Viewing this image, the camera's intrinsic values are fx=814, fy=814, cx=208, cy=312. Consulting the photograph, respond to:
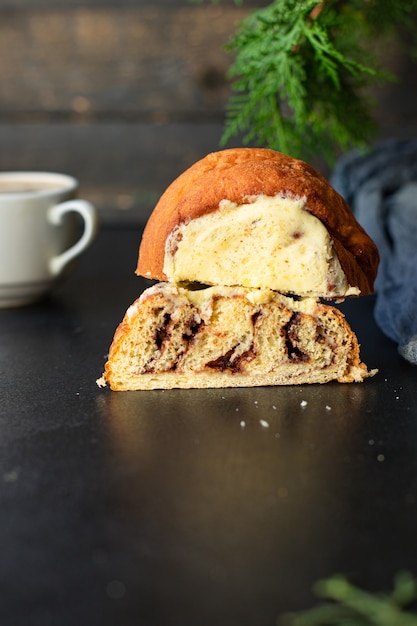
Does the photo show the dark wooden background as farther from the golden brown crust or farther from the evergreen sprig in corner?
the golden brown crust

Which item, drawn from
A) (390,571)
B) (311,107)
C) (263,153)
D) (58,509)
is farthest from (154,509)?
(311,107)

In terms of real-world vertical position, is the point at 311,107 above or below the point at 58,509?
above

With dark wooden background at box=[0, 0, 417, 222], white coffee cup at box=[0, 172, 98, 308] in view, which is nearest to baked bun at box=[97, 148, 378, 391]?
white coffee cup at box=[0, 172, 98, 308]

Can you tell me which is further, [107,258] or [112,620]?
[107,258]

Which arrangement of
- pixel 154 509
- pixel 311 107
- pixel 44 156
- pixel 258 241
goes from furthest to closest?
pixel 44 156 → pixel 311 107 → pixel 258 241 → pixel 154 509

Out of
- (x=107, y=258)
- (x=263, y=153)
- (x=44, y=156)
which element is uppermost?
(x=263, y=153)

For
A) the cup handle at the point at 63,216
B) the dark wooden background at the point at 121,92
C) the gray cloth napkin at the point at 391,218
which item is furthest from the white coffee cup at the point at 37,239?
the dark wooden background at the point at 121,92

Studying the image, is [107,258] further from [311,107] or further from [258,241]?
[258,241]

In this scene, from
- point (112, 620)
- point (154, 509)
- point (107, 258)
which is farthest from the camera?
point (107, 258)
